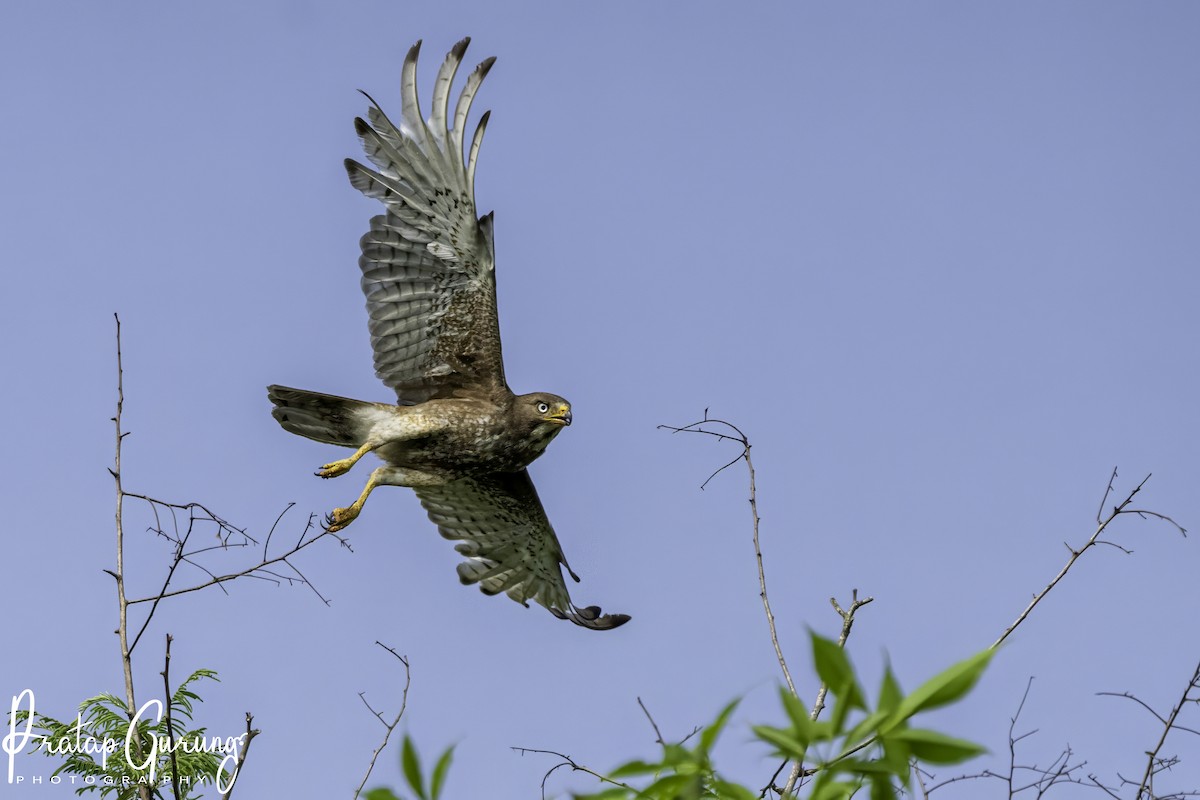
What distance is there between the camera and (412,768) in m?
1.01

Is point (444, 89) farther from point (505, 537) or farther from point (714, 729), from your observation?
point (714, 729)

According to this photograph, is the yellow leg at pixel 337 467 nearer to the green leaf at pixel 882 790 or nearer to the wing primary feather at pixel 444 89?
the wing primary feather at pixel 444 89

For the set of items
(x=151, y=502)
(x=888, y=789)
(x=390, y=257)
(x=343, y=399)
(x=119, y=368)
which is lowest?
(x=888, y=789)

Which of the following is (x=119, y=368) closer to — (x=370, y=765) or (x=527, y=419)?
(x=370, y=765)

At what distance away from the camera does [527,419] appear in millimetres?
7195

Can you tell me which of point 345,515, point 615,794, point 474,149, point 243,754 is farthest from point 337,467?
point 615,794

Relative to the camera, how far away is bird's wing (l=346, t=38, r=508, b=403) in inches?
264

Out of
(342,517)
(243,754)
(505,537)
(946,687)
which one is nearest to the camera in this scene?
(946,687)

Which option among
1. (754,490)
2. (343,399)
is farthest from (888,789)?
(343,399)

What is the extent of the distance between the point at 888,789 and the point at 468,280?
20.7ft

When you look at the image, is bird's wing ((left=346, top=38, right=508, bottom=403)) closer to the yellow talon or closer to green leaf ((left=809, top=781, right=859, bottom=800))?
the yellow talon

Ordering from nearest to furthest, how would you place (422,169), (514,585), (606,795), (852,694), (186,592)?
(852,694)
(606,795)
(186,592)
(422,169)
(514,585)

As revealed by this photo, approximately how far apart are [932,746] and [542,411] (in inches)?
249

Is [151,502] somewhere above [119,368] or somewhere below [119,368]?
below
